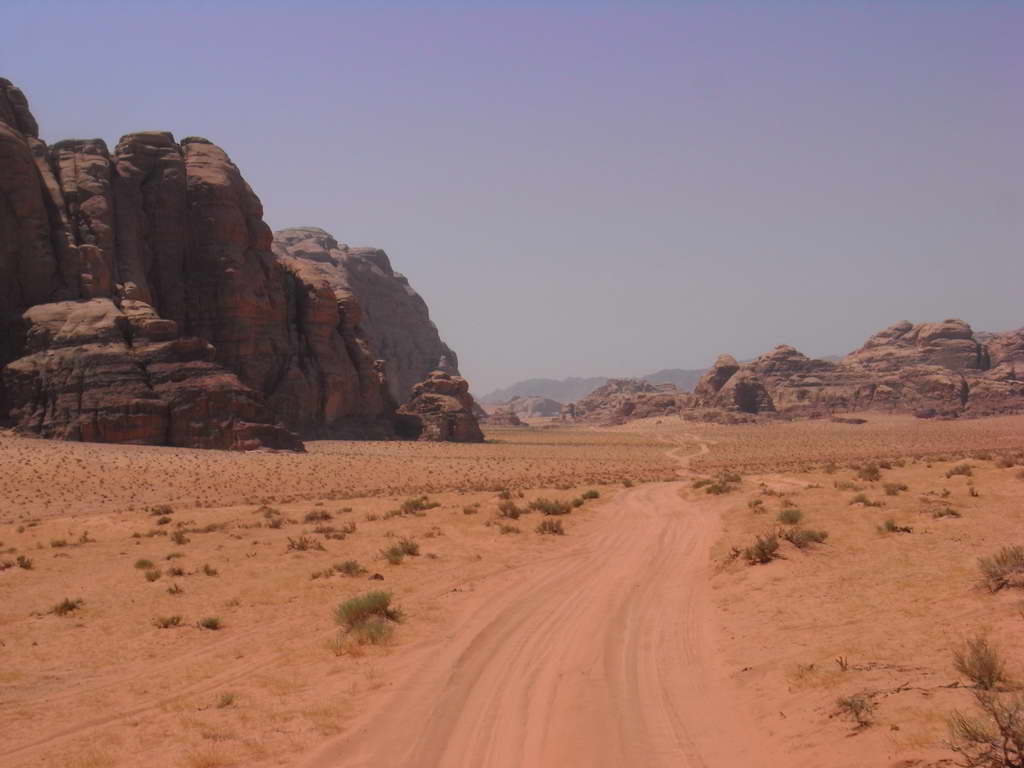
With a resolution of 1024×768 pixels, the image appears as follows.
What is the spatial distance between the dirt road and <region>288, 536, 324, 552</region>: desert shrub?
5.82m

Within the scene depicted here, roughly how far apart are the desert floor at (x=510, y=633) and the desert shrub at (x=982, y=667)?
181 millimetres

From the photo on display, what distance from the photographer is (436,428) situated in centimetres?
Answer: 7100

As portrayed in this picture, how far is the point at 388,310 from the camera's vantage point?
13612 cm

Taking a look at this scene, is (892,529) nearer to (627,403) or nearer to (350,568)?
(350,568)

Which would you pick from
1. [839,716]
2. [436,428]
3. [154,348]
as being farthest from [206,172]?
[839,716]

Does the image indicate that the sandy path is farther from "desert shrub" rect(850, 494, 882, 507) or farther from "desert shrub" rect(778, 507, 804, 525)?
"desert shrub" rect(850, 494, 882, 507)

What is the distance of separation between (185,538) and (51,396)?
101 ft

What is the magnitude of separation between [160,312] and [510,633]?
5616 centimetres

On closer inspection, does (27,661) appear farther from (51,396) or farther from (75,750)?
(51,396)

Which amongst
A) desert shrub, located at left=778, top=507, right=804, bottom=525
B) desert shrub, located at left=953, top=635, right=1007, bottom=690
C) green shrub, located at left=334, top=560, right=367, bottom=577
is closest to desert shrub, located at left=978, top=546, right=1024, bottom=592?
desert shrub, located at left=953, top=635, right=1007, bottom=690

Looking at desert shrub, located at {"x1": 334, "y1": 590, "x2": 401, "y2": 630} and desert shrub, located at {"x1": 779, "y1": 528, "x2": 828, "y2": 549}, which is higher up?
desert shrub, located at {"x1": 779, "y1": 528, "x2": 828, "y2": 549}

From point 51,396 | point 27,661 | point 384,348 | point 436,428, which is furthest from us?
point 384,348

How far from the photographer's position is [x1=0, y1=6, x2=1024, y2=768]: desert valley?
7047 millimetres

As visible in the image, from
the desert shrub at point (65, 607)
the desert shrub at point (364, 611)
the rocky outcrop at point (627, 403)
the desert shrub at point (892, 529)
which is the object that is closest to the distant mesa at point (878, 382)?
the rocky outcrop at point (627, 403)
